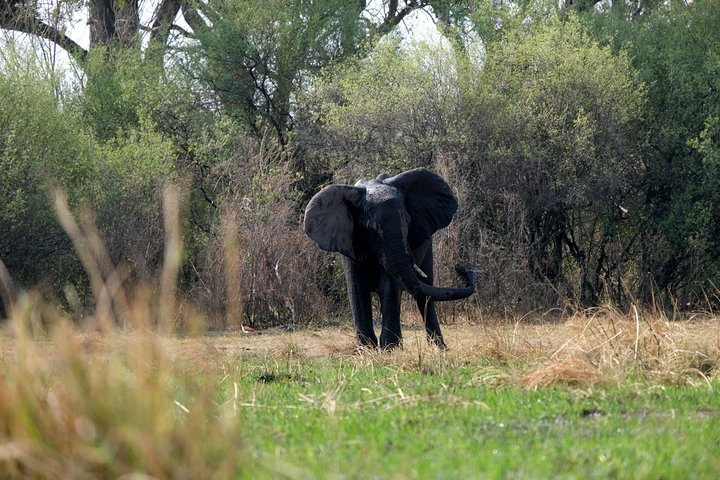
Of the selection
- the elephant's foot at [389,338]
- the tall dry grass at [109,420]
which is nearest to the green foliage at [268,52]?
the elephant's foot at [389,338]

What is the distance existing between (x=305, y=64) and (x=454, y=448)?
25.3 metres

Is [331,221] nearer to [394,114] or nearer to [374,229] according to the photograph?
[374,229]

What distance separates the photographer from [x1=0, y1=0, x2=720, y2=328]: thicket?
2347 cm

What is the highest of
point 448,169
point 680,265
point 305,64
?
point 305,64

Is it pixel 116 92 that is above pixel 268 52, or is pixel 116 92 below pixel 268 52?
→ below

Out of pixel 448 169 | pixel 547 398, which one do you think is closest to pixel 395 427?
pixel 547 398

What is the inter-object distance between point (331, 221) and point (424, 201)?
1.57m

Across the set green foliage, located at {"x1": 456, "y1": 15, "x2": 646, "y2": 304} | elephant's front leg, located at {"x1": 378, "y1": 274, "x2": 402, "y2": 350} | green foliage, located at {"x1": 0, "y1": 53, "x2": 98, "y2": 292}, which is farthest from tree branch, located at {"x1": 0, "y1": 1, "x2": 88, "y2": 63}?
elephant's front leg, located at {"x1": 378, "y1": 274, "x2": 402, "y2": 350}

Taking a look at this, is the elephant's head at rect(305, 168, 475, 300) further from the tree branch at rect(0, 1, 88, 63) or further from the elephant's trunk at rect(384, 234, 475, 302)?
the tree branch at rect(0, 1, 88, 63)

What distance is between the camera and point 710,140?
83.4 ft

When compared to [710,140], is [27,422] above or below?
below

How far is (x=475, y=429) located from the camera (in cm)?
731

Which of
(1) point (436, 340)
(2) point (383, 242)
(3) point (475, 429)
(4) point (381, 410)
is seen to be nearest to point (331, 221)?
(2) point (383, 242)

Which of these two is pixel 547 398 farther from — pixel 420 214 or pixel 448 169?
pixel 448 169
